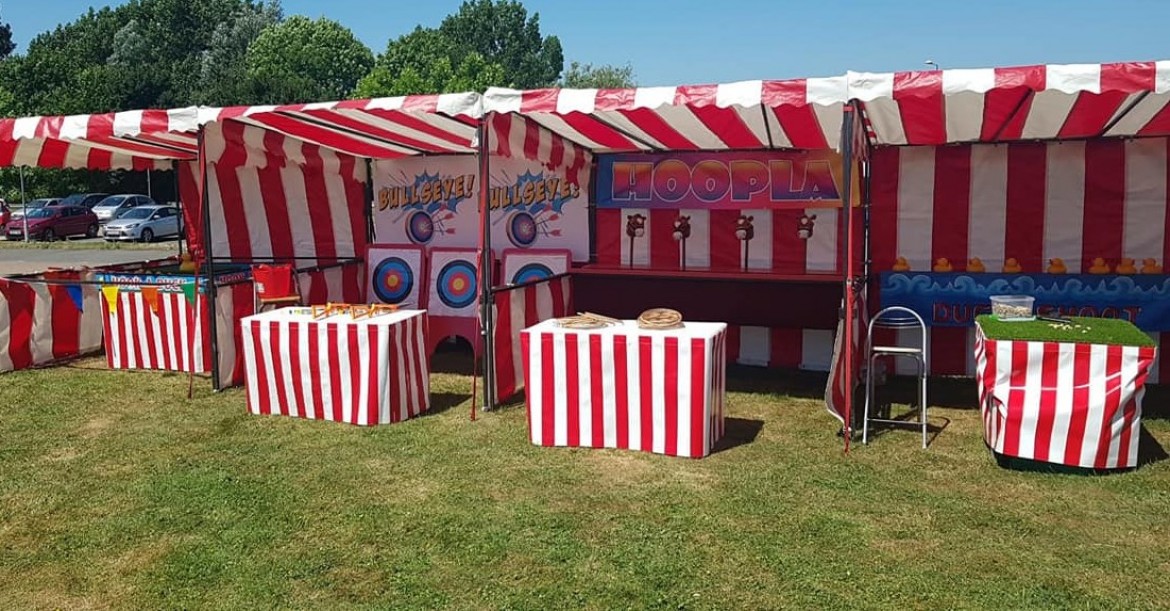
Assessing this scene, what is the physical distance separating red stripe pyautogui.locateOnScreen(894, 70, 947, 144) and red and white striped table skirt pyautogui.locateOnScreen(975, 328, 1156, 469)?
1.39 meters

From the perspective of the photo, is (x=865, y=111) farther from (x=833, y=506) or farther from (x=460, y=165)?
(x=460, y=165)

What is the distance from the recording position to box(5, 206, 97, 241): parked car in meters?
25.3

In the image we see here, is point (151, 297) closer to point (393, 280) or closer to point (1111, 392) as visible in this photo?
point (393, 280)

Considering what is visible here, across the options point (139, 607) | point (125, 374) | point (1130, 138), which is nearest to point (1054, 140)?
point (1130, 138)

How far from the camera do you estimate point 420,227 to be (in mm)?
9039

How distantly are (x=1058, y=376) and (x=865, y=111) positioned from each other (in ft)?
6.56

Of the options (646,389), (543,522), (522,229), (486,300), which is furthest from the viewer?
(522,229)

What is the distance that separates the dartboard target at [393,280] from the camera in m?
8.85

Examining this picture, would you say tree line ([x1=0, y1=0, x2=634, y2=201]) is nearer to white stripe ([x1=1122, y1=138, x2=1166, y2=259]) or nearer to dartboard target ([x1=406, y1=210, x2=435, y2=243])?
dartboard target ([x1=406, y1=210, x2=435, y2=243])

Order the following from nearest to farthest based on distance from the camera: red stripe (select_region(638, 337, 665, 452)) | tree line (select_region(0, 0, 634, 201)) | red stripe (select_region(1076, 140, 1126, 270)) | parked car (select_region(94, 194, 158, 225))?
red stripe (select_region(638, 337, 665, 452))
red stripe (select_region(1076, 140, 1126, 270))
parked car (select_region(94, 194, 158, 225))
tree line (select_region(0, 0, 634, 201))

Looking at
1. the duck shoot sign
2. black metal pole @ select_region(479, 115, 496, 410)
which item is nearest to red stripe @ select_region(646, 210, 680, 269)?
the duck shoot sign

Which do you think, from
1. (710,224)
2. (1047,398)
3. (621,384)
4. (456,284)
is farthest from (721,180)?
(1047,398)

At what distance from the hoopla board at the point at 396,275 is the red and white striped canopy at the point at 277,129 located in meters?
0.96

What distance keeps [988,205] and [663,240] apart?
2.74 metres
